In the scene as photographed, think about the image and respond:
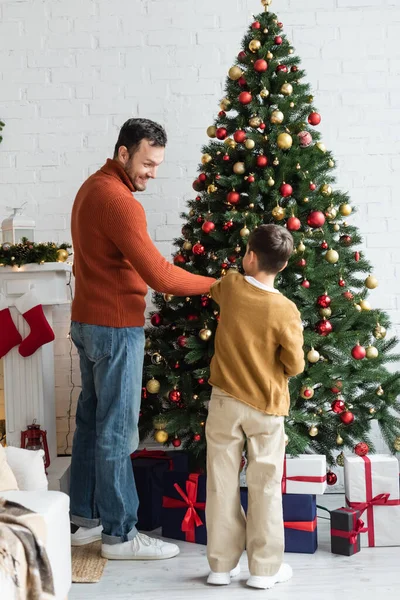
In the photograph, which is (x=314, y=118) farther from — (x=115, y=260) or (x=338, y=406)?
(x=338, y=406)

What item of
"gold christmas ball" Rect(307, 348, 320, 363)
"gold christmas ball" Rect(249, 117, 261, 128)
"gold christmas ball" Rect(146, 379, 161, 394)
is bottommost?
"gold christmas ball" Rect(146, 379, 161, 394)

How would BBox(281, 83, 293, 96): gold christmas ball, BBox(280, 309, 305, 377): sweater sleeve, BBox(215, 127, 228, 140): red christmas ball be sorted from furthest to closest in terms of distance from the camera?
1. BBox(215, 127, 228, 140): red christmas ball
2. BBox(281, 83, 293, 96): gold christmas ball
3. BBox(280, 309, 305, 377): sweater sleeve

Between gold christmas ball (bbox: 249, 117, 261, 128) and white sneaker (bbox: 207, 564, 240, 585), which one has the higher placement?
gold christmas ball (bbox: 249, 117, 261, 128)

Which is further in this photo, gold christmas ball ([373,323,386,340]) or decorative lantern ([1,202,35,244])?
decorative lantern ([1,202,35,244])

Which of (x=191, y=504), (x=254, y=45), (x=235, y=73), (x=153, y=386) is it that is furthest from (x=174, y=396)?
(x=254, y=45)

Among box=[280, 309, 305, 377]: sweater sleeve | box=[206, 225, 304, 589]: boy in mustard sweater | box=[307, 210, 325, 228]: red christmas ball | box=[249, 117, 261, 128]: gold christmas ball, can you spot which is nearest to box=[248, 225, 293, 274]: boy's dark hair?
box=[206, 225, 304, 589]: boy in mustard sweater

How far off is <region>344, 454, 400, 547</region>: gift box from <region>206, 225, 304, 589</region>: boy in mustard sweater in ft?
1.76

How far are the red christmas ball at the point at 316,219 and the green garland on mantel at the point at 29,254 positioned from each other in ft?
4.12

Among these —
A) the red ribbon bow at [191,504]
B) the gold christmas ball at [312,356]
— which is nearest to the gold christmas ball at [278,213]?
the gold christmas ball at [312,356]

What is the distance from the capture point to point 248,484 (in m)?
2.64

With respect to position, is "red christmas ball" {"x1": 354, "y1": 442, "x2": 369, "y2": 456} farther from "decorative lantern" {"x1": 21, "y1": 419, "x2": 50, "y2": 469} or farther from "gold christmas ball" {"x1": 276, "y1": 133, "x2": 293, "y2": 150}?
"decorative lantern" {"x1": 21, "y1": 419, "x2": 50, "y2": 469}

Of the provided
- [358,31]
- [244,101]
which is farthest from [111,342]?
[358,31]

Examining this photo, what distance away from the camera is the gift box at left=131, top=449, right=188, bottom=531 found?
3299 mm

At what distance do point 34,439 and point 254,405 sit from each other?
1412 mm
